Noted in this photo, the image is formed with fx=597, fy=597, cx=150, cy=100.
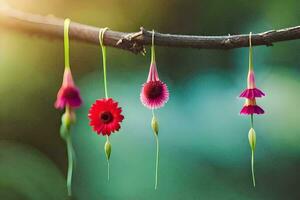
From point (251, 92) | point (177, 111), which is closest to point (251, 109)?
point (251, 92)

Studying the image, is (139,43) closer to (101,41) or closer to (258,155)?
(101,41)

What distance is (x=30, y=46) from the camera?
167 centimetres

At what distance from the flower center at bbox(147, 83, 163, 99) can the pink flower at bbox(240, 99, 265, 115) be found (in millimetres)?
98

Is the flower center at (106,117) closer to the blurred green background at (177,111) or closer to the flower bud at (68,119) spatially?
the flower bud at (68,119)

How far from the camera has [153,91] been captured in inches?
27.4

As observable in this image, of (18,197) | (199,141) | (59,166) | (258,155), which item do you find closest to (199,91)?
(199,141)

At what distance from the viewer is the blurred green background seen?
170cm

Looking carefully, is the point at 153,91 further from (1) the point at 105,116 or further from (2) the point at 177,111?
(2) the point at 177,111

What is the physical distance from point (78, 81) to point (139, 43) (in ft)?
3.55

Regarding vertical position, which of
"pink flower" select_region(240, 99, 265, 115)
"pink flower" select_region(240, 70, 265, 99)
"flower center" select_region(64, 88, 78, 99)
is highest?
"pink flower" select_region(240, 70, 265, 99)

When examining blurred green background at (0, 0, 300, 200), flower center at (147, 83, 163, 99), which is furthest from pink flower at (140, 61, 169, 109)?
blurred green background at (0, 0, 300, 200)

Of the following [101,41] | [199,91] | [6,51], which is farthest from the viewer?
[199,91]

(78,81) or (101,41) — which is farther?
(78,81)

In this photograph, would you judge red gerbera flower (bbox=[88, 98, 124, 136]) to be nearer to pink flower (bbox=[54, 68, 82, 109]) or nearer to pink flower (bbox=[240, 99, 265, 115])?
pink flower (bbox=[54, 68, 82, 109])
